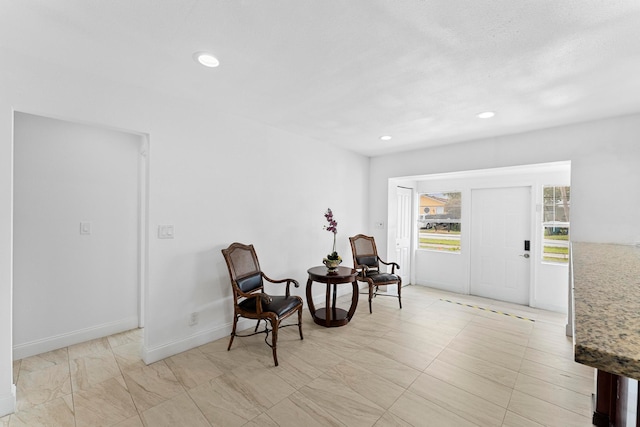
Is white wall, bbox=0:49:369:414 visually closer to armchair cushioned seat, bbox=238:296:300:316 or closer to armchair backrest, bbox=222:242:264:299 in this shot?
armchair backrest, bbox=222:242:264:299

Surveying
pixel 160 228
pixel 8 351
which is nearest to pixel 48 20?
pixel 160 228

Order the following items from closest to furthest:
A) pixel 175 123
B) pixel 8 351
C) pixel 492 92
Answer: pixel 8 351, pixel 492 92, pixel 175 123

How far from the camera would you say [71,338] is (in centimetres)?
287

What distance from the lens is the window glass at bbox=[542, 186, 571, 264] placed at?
4035mm

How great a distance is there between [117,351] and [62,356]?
0.46 m

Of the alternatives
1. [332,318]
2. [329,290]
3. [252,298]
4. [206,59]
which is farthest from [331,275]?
[206,59]

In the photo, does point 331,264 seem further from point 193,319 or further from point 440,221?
point 440,221

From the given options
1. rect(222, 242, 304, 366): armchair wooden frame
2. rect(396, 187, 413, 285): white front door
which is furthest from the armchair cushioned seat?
rect(396, 187, 413, 285): white front door

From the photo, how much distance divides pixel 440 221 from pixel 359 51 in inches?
160

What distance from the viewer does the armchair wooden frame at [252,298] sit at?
8.69 ft

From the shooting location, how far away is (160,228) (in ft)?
8.62

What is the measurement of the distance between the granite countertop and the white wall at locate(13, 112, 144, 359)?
383 cm

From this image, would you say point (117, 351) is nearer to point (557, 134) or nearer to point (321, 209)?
point (321, 209)

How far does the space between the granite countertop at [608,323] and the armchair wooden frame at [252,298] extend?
2.25m
